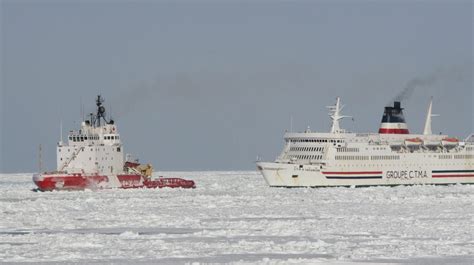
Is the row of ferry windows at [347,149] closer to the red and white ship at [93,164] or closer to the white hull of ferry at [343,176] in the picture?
the white hull of ferry at [343,176]

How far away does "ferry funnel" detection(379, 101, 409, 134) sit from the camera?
181 ft

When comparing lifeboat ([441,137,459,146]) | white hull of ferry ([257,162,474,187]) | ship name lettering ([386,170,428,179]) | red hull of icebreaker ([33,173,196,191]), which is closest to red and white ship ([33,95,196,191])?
red hull of icebreaker ([33,173,196,191])

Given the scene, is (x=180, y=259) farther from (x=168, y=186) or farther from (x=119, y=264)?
(x=168, y=186)

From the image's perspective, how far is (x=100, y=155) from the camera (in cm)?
4891

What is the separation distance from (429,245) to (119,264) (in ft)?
22.0

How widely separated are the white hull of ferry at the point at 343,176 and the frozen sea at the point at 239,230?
1079cm

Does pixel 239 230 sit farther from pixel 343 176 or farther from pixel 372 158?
pixel 372 158

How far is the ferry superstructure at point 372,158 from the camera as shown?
167 feet

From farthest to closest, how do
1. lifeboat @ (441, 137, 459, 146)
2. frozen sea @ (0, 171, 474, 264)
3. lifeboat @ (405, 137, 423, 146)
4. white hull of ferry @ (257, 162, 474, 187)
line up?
lifeboat @ (441, 137, 459, 146), lifeboat @ (405, 137, 423, 146), white hull of ferry @ (257, 162, 474, 187), frozen sea @ (0, 171, 474, 264)

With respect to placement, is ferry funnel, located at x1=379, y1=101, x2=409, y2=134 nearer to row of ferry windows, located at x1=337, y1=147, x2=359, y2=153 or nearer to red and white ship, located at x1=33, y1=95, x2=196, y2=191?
row of ferry windows, located at x1=337, y1=147, x2=359, y2=153

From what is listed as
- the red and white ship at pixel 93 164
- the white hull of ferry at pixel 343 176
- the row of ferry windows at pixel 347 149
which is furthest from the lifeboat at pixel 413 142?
the red and white ship at pixel 93 164

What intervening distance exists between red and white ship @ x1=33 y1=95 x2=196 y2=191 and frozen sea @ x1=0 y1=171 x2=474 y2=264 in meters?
8.09

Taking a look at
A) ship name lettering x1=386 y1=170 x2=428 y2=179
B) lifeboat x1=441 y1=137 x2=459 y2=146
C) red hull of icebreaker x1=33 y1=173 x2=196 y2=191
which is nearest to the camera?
red hull of icebreaker x1=33 y1=173 x2=196 y2=191

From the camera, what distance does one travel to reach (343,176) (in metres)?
51.1
